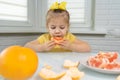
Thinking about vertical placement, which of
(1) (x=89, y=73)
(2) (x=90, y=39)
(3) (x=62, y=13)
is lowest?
(2) (x=90, y=39)

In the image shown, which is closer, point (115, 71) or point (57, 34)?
point (115, 71)

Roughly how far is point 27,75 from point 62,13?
96 centimetres

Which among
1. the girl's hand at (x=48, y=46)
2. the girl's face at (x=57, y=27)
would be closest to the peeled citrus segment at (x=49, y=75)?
the girl's hand at (x=48, y=46)

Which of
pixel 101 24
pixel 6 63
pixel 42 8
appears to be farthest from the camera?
pixel 42 8

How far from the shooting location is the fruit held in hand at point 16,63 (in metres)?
0.42

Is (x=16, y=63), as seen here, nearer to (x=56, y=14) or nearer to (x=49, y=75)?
(x=49, y=75)

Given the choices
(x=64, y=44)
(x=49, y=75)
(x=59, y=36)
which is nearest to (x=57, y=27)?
(x=59, y=36)

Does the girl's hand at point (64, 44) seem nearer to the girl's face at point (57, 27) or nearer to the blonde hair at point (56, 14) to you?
the girl's face at point (57, 27)

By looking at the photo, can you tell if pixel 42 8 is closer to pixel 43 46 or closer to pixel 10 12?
pixel 10 12

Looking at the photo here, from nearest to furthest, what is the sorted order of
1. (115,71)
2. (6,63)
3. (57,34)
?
(6,63) → (115,71) → (57,34)


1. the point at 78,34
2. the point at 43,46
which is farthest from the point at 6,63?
the point at 78,34

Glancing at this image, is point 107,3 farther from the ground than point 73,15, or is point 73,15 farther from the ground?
point 107,3

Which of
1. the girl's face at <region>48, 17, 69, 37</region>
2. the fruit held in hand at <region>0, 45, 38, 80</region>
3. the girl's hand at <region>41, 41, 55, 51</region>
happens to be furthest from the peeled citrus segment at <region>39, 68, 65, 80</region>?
the girl's face at <region>48, 17, 69, 37</region>

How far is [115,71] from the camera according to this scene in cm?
53
